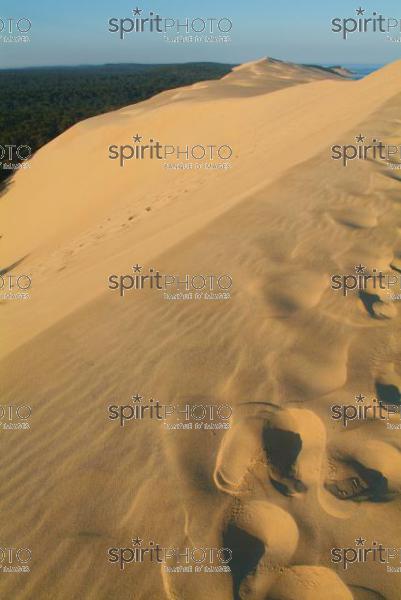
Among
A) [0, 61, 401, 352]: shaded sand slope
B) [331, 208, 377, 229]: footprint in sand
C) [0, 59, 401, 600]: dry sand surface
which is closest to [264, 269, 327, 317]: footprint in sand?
[0, 59, 401, 600]: dry sand surface

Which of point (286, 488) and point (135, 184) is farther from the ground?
point (135, 184)

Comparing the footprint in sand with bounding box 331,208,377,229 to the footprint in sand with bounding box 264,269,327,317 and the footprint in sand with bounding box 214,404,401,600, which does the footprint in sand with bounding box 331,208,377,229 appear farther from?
the footprint in sand with bounding box 214,404,401,600

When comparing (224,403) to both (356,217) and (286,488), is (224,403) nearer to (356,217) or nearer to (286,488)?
(286,488)

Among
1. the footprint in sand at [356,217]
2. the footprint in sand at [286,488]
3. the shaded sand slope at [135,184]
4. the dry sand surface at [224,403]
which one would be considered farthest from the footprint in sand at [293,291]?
the shaded sand slope at [135,184]

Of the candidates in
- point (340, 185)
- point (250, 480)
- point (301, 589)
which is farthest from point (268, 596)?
point (340, 185)

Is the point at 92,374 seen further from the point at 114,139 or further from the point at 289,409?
the point at 114,139

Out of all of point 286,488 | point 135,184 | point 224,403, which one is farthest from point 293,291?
point 135,184

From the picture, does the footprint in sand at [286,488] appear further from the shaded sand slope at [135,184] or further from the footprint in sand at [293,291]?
the shaded sand slope at [135,184]
